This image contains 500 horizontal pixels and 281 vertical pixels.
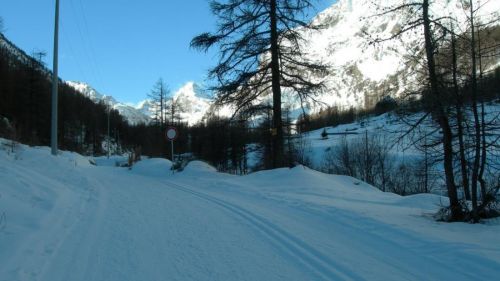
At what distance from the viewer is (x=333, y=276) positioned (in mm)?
4547

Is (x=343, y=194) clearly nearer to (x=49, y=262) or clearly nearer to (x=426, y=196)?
(x=426, y=196)

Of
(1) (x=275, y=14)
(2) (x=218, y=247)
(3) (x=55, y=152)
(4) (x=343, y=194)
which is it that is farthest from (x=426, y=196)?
(3) (x=55, y=152)

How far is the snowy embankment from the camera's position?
4.73 metres

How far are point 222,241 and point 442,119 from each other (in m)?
5.57

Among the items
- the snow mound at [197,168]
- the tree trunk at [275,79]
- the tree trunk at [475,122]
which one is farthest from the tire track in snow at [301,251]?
the snow mound at [197,168]

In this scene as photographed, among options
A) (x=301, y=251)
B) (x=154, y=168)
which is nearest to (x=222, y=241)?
(x=301, y=251)

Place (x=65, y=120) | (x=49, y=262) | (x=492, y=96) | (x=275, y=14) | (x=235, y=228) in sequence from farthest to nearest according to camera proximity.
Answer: (x=65, y=120) → (x=275, y=14) → (x=492, y=96) → (x=235, y=228) → (x=49, y=262)

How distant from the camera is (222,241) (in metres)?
6.14

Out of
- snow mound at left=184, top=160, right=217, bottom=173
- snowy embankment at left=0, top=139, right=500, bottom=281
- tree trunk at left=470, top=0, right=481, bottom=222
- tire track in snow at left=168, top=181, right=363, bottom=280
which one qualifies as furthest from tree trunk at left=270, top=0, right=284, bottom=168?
tree trunk at left=470, top=0, right=481, bottom=222

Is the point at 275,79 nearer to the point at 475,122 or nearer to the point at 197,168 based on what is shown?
the point at 197,168

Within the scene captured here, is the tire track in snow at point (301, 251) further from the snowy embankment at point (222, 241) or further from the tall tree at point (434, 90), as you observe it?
the tall tree at point (434, 90)

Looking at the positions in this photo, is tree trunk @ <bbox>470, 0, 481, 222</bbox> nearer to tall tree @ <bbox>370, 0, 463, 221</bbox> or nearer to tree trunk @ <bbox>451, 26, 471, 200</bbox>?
tree trunk @ <bbox>451, 26, 471, 200</bbox>

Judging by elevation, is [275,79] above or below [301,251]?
above

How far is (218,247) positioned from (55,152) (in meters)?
17.0
